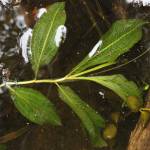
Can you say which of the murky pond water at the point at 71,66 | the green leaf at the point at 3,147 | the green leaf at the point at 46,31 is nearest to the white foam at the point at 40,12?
the murky pond water at the point at 71,66

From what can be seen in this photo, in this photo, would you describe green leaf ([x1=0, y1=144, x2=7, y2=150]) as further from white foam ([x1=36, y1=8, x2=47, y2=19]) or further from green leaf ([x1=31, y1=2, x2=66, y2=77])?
white foam ([x1=36, y1=8, x2=47, y2=19])

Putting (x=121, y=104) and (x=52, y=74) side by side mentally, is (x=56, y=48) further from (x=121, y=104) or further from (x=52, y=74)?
(x=121, y=104)

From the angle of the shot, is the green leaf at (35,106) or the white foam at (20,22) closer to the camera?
the green leaf at (35,106)

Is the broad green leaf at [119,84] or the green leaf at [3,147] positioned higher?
the broad green leaf at [119,84]

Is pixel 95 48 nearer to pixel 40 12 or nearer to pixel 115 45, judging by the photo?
pixel 115 45

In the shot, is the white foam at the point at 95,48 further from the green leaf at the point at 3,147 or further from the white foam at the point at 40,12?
the green leaf at the point at 3,147

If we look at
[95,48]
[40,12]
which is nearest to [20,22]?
[40,12]

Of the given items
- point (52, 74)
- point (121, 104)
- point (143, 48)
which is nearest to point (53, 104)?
point (52, 74)
